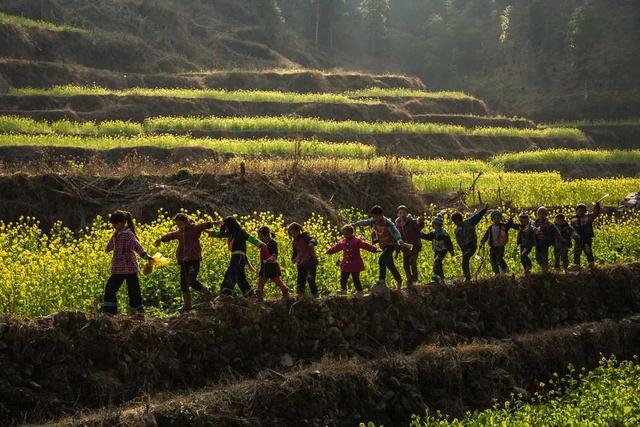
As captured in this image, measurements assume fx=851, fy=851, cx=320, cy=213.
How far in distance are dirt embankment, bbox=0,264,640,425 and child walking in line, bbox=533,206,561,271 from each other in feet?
1.93

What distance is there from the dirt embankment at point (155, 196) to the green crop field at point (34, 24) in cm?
Answer: 3177

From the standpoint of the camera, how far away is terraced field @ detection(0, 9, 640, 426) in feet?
43.9

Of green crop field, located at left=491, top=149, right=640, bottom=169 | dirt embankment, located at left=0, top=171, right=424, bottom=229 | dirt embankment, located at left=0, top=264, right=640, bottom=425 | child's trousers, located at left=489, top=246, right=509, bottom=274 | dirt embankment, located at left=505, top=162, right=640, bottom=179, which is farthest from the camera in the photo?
green crop field, located at left=491, top=149, right=640, bottom=169

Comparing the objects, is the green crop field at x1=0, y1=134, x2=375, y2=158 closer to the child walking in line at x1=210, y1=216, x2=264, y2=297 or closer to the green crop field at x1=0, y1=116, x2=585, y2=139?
the green crop field at x1=0, y1=116, x2=585, y2=139

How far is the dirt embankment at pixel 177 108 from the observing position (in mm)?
42906

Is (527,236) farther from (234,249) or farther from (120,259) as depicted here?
(120,259)

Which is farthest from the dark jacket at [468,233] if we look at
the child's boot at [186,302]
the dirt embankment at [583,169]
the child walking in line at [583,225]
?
the dirt embankment at [583,169]

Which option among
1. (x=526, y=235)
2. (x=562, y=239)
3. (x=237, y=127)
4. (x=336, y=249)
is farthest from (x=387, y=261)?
(x=237, y=127)

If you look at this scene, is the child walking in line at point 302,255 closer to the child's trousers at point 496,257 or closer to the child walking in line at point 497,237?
the child walking in line at point 497,237

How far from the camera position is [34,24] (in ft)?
184

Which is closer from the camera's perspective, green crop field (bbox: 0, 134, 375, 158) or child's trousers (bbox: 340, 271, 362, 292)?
child's trousers (bbox: 340, 271, 362, 292)

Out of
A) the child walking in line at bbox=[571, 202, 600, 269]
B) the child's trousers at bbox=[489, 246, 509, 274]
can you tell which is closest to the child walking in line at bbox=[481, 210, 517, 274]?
the child's trousers at bbox=[489, 246, 509, 274]

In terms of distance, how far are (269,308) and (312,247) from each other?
151 centimetres

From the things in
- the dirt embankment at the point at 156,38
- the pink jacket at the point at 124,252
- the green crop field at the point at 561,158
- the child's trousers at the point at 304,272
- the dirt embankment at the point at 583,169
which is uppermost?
the dirt embankment at the point at 156,38
